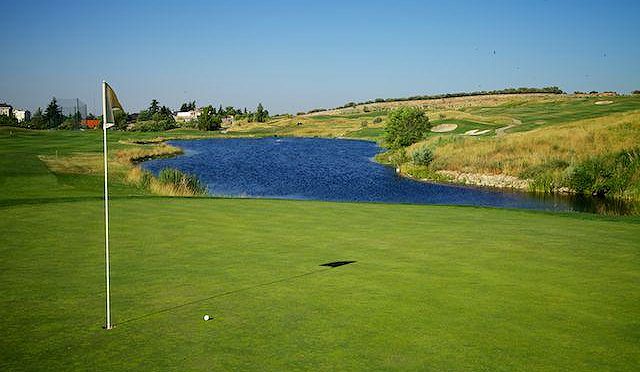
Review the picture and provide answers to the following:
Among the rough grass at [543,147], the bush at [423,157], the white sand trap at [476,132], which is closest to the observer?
the rough grass at [543,147]

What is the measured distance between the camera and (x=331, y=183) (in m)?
46.4

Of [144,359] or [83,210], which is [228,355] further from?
[83,210]

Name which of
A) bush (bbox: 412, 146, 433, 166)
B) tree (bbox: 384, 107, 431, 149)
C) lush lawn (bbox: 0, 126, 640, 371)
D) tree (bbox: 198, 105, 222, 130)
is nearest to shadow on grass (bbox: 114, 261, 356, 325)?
lush lawn (bbox: 0, 126, 640, 371)

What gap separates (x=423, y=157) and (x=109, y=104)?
4783 cm

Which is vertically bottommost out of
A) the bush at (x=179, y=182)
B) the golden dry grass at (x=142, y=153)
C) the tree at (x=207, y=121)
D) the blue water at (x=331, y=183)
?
the blue water at (x=331, y=183)

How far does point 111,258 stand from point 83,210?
6592 mm

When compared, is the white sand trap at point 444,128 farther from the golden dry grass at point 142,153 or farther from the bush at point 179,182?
the bush at point 179,182

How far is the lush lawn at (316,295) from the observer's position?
5.66 metres

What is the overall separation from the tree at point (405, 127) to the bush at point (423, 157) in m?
12.5

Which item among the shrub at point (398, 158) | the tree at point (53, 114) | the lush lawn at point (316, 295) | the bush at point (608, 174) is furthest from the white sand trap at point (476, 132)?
the tree at point (53, 114)

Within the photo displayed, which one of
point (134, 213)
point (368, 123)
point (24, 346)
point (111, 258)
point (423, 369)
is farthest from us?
point (368, 123)

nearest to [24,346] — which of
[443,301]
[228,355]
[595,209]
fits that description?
[228,355]

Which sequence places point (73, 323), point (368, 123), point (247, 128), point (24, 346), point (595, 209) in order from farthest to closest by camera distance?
1. point (247, 128)
2. point (368, 123)
3. point (595, 209)
4. point (73, 323)
5. point (24, 346)

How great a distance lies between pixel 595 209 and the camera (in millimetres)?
31172
